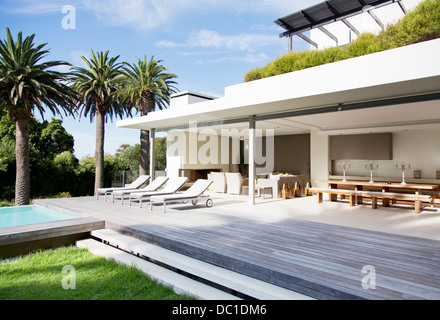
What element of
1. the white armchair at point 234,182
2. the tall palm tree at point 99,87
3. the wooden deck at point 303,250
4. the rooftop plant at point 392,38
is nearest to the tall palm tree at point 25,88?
the tall palm tree at point 99,87

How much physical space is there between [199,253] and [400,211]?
19.6ft

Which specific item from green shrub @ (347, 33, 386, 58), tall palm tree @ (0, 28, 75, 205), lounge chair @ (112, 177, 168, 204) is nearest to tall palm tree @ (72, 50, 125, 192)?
tall palm tree @ (0, 28, 75, 205)

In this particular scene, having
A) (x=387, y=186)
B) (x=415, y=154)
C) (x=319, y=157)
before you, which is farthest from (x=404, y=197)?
(x=319, y=157)

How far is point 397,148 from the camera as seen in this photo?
36.6ft

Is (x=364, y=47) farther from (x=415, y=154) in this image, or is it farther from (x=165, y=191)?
(x=165, y=191)

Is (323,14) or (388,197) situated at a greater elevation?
(323,14)

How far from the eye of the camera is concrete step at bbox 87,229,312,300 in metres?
3.27

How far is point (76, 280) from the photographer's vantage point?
424cm

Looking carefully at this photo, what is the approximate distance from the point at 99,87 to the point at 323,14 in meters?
13.9

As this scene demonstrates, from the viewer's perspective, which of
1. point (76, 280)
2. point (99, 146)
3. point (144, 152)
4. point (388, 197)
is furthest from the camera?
point (144, 152)

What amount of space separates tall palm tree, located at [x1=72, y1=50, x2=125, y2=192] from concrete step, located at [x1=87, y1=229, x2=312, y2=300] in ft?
36.1
